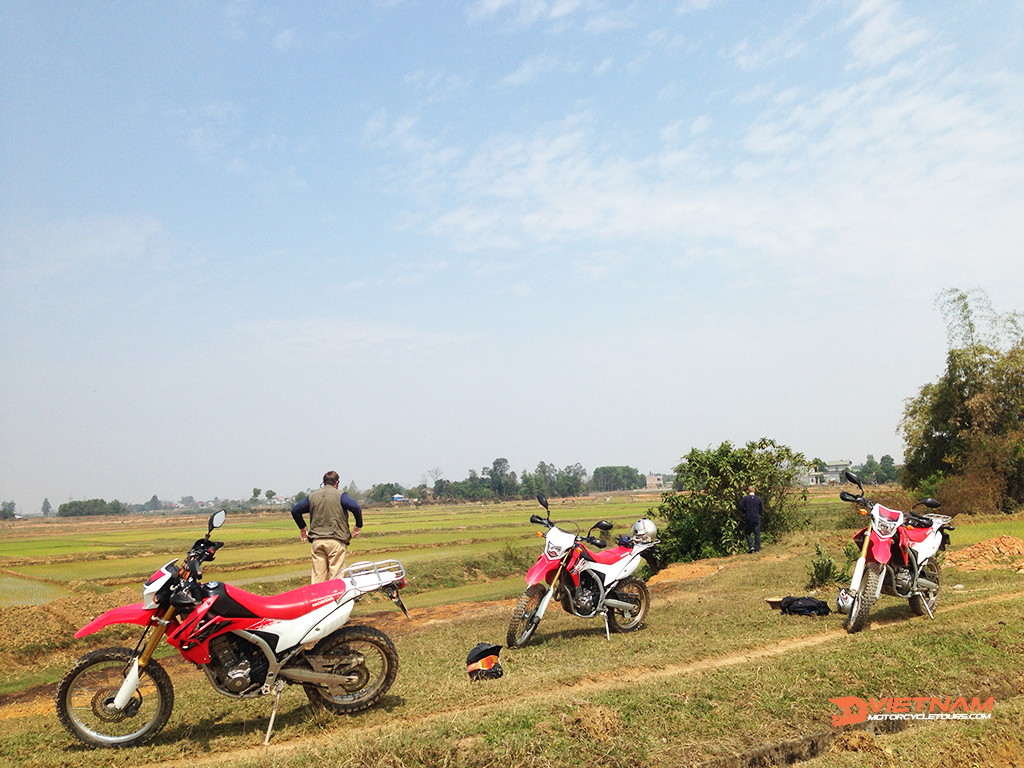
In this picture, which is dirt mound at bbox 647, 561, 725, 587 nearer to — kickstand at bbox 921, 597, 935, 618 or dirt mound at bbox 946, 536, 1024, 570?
dirt mound at bbox 946, 536, 1024, 570

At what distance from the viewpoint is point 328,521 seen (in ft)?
32.8

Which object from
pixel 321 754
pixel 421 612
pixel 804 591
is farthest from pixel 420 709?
pixel 421 612

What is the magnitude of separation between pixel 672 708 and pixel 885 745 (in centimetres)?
157

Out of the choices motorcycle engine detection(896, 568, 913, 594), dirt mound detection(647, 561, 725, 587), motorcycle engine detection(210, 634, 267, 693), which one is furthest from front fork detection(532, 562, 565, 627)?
dirt mound detection(647, 561, 725, 587)

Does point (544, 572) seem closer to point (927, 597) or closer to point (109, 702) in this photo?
point (109, 702)

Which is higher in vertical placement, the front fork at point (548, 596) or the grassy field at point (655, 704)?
the front fork at point (548, 596)

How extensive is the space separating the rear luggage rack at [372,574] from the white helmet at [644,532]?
4299 mm

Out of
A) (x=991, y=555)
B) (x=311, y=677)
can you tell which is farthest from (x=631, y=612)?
(x=991, y=555)

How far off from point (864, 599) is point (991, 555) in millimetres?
Result: 8391

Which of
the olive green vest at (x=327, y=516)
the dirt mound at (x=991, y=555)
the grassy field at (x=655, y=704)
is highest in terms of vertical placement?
the olive green vest at (x=327, y=516)

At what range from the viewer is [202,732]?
5.93m

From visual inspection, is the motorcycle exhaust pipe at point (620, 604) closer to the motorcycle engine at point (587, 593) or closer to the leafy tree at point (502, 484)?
the motorcycle engine at point (587, 593)

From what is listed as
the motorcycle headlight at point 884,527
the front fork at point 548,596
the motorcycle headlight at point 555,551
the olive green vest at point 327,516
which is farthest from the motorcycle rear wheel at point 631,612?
the olive green vest at point 327,516

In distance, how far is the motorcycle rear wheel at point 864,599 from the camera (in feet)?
27.8
